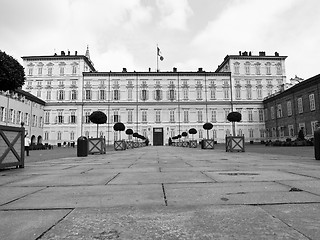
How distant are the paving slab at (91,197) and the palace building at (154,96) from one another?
48.7 m

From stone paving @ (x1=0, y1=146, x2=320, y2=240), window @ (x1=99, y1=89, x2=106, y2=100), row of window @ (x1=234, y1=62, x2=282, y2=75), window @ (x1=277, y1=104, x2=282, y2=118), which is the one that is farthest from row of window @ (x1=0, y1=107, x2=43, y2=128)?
window @ (x1=277, y1=104, x2=282, y2=118)

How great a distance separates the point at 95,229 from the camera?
185cm

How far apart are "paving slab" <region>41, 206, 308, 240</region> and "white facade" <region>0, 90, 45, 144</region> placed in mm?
35346

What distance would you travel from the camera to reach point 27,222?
6.68ft

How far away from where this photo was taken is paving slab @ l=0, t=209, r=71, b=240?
1767mm

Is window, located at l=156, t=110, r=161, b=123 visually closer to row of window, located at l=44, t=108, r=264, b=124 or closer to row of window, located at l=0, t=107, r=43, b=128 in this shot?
row of window, located at l=44, t=108, r=264, b=124

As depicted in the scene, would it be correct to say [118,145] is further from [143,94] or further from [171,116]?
[143,94]

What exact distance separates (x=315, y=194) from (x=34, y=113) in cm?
4873

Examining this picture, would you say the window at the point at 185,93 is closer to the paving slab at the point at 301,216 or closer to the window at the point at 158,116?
the window at the point at 158,116

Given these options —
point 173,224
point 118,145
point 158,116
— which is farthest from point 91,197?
point 158,116

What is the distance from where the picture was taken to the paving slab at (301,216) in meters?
1.76

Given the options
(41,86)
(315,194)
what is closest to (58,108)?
(41,86)

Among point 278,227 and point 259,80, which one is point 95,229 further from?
point 259,80

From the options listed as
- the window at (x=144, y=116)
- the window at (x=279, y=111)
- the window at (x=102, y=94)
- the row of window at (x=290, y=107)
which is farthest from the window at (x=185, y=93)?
the window at (x=279, y=111)
